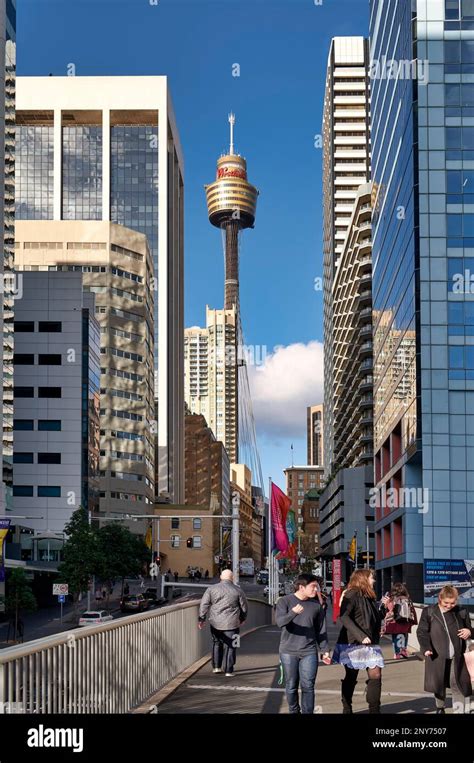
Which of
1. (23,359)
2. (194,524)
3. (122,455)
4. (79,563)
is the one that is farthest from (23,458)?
(79,563)

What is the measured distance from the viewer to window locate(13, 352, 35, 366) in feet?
414

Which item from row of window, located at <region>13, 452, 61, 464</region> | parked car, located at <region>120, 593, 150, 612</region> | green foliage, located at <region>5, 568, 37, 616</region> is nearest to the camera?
green foliage, located at <region>5, 568, 37, 616</region>

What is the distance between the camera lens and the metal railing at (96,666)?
9.61 meters

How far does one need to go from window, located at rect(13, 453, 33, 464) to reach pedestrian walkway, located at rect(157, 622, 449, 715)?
108196 millimetres

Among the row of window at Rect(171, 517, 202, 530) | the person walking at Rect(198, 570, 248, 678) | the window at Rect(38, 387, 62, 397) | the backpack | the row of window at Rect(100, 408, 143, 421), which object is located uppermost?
the window at Rect(38, 387, 62, 397)

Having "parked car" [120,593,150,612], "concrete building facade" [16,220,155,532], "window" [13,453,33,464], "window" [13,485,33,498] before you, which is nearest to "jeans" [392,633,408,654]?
"parked car" [120,593,150,612]

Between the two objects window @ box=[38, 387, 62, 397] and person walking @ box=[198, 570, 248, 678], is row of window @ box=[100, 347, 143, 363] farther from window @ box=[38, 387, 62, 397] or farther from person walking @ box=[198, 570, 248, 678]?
person walking @ box=[198, 570, 248, 678]

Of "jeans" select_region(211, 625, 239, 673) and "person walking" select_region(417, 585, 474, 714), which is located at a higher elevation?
"person walking" select_region(417, 585, 474, 714)

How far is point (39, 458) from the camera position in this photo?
416ft

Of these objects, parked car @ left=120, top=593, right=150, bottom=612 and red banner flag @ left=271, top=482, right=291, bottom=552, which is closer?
red banner flag @ left=271, top=482, right=291, bottom=552

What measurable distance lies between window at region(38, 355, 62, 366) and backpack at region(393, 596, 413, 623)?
346 feet

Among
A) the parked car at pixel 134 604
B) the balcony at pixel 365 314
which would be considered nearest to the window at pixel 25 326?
the balcony at pixel 365 314

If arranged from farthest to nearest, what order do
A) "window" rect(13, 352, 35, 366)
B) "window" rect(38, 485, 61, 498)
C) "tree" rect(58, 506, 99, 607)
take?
1. "window" rect(13, 352, 35, 366)
2. "window" rect(38, 485, 61, 498)
3. "tree" rect(58, 506, 99, 607)

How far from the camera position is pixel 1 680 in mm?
9047
